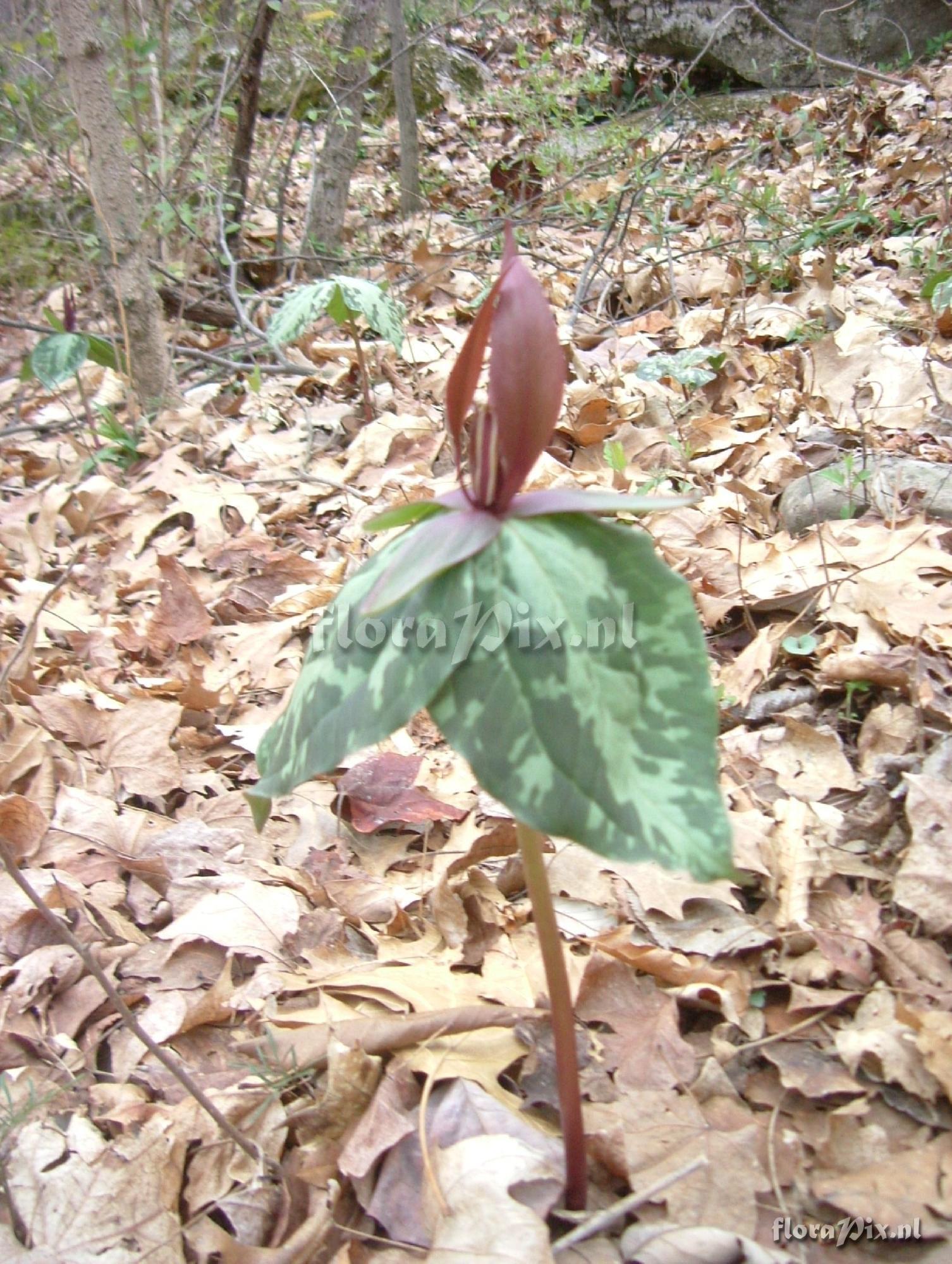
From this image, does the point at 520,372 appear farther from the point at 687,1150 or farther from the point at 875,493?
the point at 875,493

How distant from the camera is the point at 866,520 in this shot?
5.74ft

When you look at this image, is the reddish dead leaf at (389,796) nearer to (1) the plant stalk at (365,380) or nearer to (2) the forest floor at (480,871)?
(2) the forest floor at (480,871)

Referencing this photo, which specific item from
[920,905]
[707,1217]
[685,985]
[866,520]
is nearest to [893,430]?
[866,520]

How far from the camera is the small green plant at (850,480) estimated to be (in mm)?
1649

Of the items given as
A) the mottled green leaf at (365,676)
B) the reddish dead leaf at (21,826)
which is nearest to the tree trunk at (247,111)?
the reddish dead leaf at (21,826)

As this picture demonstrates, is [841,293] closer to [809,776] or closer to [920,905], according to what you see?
[809,776]

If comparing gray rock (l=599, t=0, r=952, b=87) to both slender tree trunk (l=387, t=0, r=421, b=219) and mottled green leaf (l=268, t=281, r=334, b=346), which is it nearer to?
slender tree trunk (l=387, t=0, r=421, b=219)

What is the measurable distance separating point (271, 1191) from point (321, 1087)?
0.11 m

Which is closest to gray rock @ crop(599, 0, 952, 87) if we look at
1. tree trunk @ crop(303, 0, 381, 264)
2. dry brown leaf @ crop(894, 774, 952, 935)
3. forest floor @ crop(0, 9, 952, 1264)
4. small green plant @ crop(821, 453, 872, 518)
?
tree trunk @ crop(303, 0, 381, 264)

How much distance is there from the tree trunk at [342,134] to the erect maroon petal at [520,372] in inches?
136

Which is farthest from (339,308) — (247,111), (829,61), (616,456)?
(829,61)

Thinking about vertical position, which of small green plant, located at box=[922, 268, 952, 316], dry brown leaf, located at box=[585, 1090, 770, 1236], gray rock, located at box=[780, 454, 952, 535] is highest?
small green plant, located at box=[922, 268, 952, 316]

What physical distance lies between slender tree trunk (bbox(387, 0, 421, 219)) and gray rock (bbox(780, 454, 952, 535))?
10.9 feet

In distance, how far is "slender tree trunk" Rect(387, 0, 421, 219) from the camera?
420 centimetres
